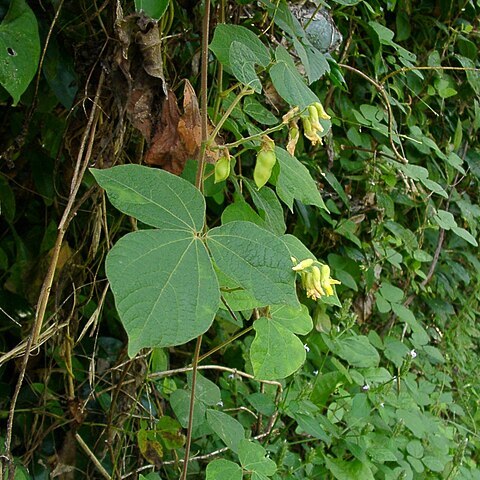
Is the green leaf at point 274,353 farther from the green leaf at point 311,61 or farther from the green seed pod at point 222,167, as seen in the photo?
the green leaf at point 311,61

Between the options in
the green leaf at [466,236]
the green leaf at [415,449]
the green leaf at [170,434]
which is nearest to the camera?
the green leaf at [170,434]

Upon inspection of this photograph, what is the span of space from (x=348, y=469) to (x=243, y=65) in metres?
0.99

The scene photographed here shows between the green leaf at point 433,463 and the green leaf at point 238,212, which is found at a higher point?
the green leaf at point 238,212

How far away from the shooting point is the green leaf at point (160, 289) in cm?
60

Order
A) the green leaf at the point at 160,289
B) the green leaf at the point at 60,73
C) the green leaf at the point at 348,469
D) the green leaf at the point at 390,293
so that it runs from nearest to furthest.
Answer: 1. the green leaf at the point at 160,289
2. the green leaf at the point at 60,73
3. the green leaf at the point at 348,469
4. the green leaf at the point at 390,293

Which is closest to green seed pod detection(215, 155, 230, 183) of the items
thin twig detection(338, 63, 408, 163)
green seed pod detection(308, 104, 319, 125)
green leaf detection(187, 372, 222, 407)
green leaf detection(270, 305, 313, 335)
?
green seed pod detection(308, 104, 319, 125)

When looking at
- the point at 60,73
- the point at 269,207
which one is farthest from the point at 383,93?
the point at 60,73

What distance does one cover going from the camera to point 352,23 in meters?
1.76

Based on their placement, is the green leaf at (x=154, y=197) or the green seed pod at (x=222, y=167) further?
the green seed pod at (x=222, y=167)

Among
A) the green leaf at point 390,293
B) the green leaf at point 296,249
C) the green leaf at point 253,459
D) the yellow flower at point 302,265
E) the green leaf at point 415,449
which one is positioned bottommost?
the green leaf at point 415,449

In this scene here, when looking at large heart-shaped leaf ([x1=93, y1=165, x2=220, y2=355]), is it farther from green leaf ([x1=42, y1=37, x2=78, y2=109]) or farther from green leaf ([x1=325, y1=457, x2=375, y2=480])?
green leaf ([x1=325, y1=457, x2=375, y2=480])

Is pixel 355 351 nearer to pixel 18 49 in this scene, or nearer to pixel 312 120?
pixel 312 120

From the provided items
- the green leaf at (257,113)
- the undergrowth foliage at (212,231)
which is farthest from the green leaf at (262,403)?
the green leaf at (257,113)

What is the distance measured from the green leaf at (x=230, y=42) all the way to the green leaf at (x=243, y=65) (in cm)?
4
